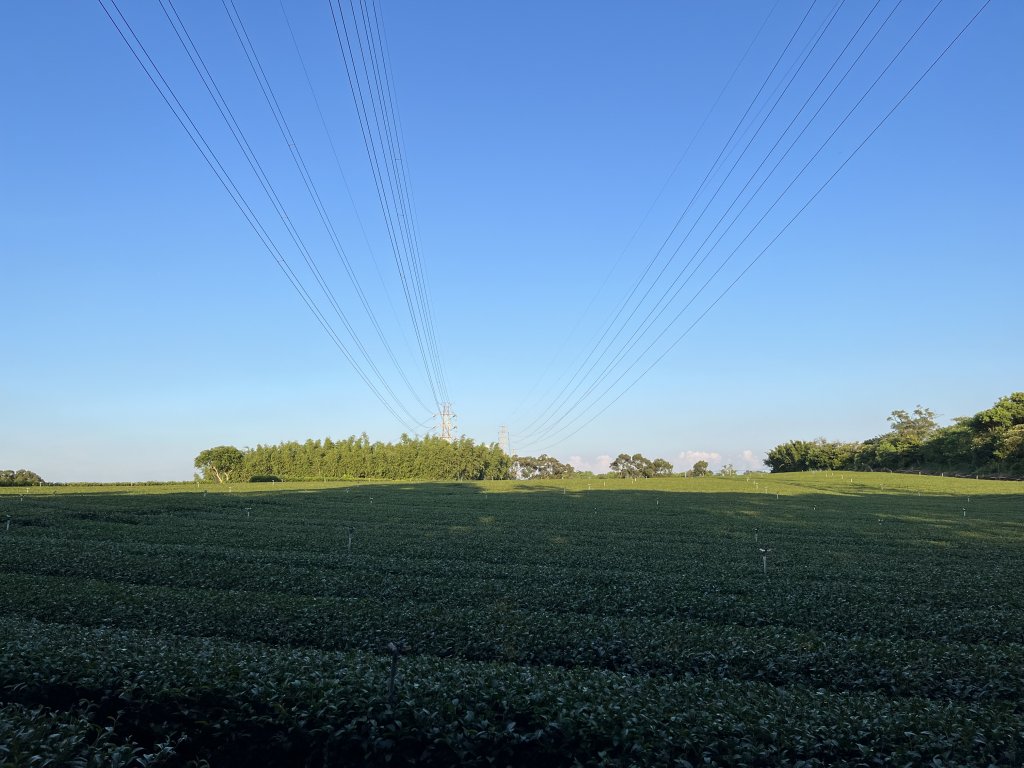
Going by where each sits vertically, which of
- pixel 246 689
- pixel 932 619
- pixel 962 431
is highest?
pixel 962 431

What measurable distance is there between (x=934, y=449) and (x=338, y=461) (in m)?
106

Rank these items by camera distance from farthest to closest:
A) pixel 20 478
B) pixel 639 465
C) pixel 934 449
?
pixel 639 465 → pixel 934 449 → pixel 20 478

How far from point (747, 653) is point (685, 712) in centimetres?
452

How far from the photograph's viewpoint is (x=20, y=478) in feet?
235

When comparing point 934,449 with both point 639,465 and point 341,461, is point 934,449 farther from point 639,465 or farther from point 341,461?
point 341,461

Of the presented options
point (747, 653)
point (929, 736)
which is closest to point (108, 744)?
point (929, 736)

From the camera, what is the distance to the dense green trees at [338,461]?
109875 mm

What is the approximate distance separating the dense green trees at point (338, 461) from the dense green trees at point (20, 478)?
35730 millimetres

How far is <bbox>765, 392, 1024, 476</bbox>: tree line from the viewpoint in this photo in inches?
3410

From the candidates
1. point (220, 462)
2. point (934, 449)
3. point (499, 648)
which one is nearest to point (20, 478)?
point (220, 462)

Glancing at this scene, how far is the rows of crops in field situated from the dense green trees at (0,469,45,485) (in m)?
54.0

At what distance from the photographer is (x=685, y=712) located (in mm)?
6688

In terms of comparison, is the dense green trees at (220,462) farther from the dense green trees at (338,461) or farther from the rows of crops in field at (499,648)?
the rows of crops in field at (499,648)

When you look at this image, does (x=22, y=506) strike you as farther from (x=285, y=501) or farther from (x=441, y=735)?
(x=441, y=735)
